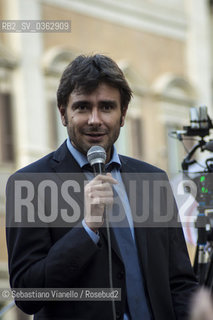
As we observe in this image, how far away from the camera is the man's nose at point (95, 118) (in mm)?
3189

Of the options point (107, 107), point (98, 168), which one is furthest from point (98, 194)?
point (107, 107)

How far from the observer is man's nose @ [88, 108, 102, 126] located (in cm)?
319

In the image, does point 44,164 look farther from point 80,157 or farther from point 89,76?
point 89,76

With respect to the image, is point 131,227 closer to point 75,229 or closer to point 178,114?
point 75,229

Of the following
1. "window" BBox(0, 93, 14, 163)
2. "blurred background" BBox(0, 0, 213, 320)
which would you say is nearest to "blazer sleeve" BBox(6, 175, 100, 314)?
"blurred background" BBox(0, 0, 213, 320)

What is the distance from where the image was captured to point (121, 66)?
605 inches

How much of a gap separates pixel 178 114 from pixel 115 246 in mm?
14025

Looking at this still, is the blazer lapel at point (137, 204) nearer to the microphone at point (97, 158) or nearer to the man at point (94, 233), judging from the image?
the man at point (94, 233)

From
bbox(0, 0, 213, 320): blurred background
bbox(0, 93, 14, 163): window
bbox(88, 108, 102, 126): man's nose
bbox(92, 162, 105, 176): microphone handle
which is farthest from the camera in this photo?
bbox(0, 0, 213, 320): blurred background

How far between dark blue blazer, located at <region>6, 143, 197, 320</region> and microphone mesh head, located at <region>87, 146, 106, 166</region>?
0.22 m

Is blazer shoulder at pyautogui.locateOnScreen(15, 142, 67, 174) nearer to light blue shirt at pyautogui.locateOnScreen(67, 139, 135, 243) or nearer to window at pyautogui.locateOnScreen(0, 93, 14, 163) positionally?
light blue shirt at pyautogui.locateOnScreen(67, 139, 135, 243)

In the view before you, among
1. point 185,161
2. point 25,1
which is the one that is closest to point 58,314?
point 185,161

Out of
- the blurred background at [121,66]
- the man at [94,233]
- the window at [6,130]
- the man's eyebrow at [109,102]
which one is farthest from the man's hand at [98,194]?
the window at [6,130]

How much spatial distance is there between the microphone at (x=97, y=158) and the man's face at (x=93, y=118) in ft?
0.40
